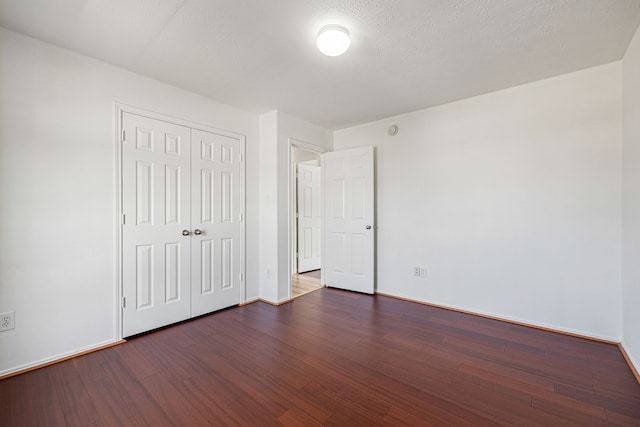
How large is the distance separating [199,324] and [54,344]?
42.5 inches

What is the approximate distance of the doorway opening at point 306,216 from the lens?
5.12 m

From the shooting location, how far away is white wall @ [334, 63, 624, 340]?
7.88 feet

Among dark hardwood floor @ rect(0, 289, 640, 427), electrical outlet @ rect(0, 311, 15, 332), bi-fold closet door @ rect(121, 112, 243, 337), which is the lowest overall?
dark hardwood floor @ rect(0, 289, 640, 427)

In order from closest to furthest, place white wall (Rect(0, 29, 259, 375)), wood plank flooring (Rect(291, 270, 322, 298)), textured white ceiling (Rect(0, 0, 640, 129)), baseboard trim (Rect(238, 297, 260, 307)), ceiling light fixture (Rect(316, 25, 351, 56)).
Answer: textured white ceiling (Rect(0, 0, 640, 129)) < ceiling light fixture (Rect(316, 25, 351, 56)) < white wall (Rect(0, 29, 259, 375)) < baseboard trim (Rect(238, 297, 260, 307)) < wood plank flooring (Rect(291, 270, 322, 298))

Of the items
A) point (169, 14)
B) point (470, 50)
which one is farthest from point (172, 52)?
point (470, 50)

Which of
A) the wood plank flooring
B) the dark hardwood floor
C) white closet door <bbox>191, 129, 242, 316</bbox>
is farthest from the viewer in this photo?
the wood plank flooring

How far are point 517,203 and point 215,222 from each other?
3292 mm

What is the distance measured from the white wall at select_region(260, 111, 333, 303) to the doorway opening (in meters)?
1.37

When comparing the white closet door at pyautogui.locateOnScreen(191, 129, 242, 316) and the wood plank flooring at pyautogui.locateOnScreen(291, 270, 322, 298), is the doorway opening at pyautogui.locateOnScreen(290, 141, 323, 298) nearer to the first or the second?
the wood plank flooring at pyautogui.locateOnScreen(291, 270, 322, 298)

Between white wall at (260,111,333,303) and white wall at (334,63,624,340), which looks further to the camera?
white wall at (260,111,333,303)

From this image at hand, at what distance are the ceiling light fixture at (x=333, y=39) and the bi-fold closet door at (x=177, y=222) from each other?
1758 millimetres

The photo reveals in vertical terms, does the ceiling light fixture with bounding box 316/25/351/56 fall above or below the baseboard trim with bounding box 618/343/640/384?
above

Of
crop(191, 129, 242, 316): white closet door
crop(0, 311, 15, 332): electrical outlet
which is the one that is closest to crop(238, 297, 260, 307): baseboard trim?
crop(191, 129, 242, 316): white closet door

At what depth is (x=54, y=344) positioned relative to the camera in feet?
6.81
